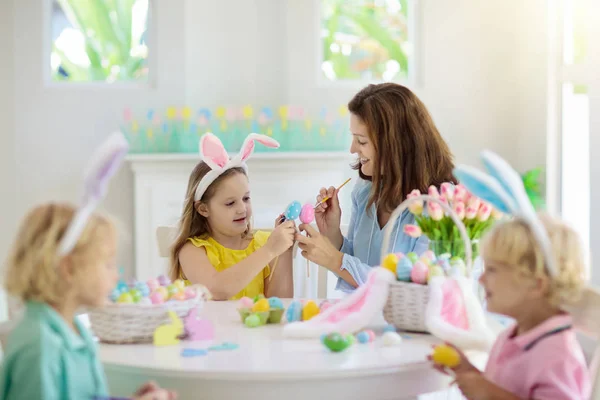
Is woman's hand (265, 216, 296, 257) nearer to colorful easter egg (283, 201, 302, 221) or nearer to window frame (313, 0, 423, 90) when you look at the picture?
colorful easter egg (283, 201, 302, 221)

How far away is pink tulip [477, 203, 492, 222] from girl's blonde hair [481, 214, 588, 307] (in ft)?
1.58

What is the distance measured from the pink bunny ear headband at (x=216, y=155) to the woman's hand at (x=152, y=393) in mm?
1085

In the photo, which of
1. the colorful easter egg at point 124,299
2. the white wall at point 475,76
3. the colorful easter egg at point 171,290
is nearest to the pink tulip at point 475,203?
the colorful easter egg at point 171,290

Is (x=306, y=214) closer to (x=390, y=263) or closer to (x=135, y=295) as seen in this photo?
(x=390, y=263)

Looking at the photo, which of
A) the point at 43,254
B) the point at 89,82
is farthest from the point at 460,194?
the point at 89,82

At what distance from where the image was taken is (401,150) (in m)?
2.69

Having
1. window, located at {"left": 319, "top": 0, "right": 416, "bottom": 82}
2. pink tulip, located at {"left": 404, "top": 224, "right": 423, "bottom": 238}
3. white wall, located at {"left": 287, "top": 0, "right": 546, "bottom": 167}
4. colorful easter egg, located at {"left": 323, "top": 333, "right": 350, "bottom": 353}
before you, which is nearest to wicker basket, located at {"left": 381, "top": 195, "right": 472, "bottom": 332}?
pink tulip, located at {"left": 404, "top": 224, "right": 423, "bottom": 238}

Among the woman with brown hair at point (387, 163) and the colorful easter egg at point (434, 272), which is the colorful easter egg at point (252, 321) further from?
the woman with brown hair at point (387, 163)

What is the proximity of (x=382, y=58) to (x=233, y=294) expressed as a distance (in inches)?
96.1

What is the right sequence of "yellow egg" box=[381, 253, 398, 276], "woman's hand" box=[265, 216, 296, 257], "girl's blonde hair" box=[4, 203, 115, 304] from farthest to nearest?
"woman's hand" box=[265, 216, 296, 257], "yellow egg" box=[381, 253, 398, 276], "girl's blonde hair" box=[4, 203, 115, 304]

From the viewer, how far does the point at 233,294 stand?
2451 millimetres

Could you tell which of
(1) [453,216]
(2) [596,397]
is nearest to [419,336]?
(1) [453,216]

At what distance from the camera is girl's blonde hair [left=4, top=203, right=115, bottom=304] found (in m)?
1.37

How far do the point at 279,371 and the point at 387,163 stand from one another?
1256 millimetres
